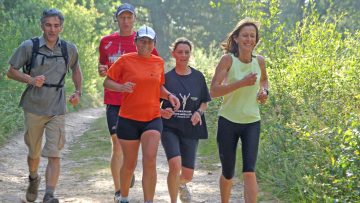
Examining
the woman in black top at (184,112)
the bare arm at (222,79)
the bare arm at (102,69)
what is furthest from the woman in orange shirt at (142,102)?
the bare arm at (102,69)

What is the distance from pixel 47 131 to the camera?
7066mm

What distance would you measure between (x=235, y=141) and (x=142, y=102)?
956 millimetres

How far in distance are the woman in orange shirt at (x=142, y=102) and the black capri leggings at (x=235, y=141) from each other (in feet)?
2.01

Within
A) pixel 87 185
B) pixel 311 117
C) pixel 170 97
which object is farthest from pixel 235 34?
pixel 87 185

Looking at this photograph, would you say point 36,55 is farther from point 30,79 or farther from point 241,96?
point 241,96

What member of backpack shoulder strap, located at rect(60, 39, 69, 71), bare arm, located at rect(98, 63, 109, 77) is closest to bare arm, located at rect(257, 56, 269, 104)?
bare arm, located at rect(98, 63, 109, 77)

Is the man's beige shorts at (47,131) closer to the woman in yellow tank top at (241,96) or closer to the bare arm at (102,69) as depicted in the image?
the bare arm at (102,69)

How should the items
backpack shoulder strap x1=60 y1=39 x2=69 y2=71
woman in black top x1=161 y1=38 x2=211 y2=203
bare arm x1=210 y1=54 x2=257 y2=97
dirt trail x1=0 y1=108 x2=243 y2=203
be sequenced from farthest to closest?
1. dirt trail x1=0 y1=108 x2=243 y2=203
2. backpack shoulder strap x1=60 y1=39 x2=69 y2=71
3. woman in black top x1=161 y1=38 x2=211 y2=203
4. bare arm x1=210 y1=54 x2=257 y2=97

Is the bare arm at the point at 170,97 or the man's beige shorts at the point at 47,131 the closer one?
the bare arm at the point at 170,97

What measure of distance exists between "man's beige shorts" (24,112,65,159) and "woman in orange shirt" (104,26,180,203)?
0.93 meters

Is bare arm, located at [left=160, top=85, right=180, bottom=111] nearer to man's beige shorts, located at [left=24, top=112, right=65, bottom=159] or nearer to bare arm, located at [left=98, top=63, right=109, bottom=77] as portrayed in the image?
bare arm, located at [left=98, top=63, right=109, bottom=77]

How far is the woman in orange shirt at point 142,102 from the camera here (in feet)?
20.6

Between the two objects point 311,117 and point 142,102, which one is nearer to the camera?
point 142,102

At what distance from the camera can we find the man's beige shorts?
699 cm
